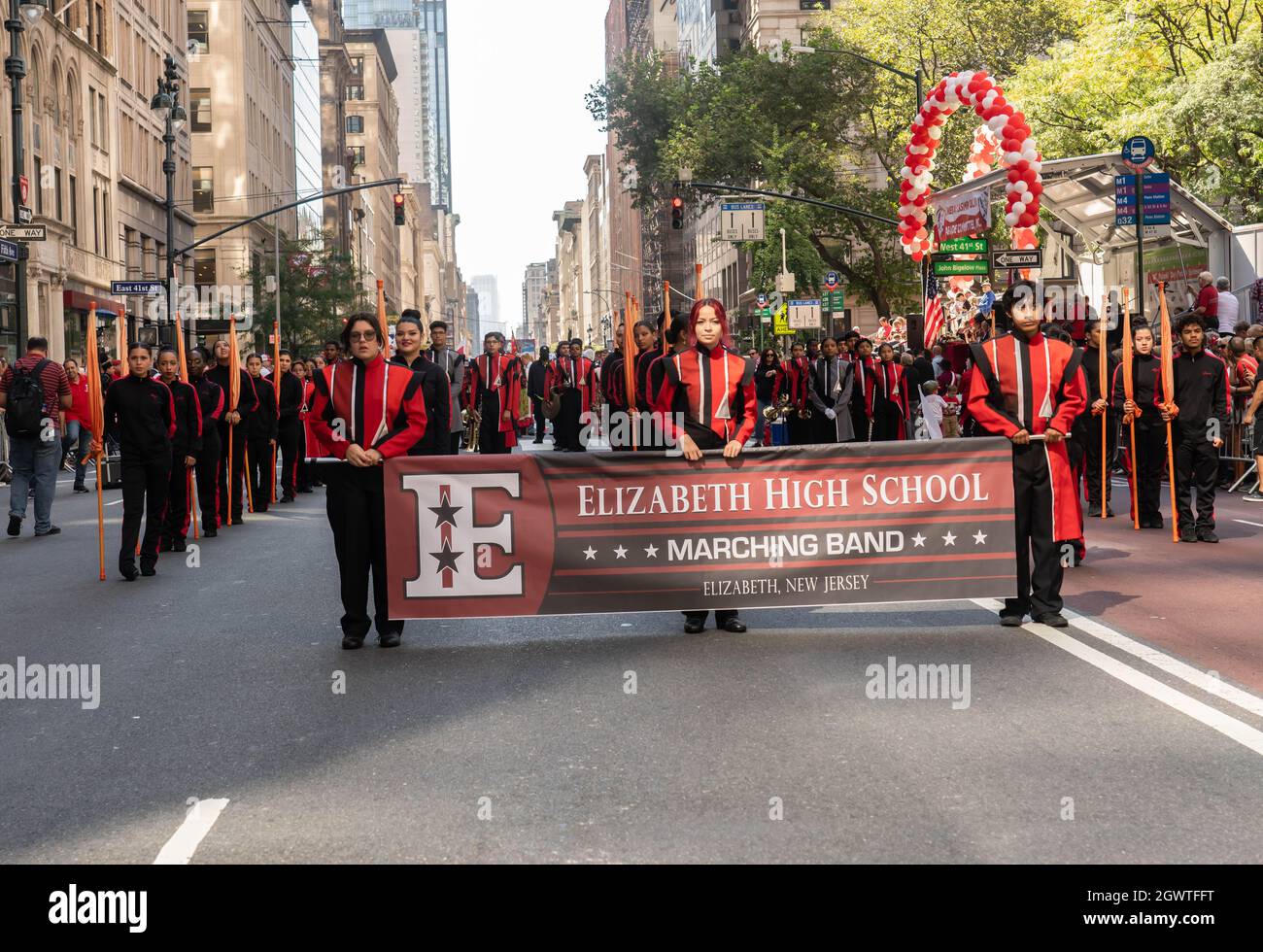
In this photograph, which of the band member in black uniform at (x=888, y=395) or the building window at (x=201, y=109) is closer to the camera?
the band member in black uniform at (x=888, y=395)

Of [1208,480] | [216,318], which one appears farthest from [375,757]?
[216,318]

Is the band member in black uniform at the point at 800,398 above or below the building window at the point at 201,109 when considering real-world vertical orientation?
below

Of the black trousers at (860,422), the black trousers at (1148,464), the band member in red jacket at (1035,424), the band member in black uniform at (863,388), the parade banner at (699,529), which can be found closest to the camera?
the parade banner at (699,529)

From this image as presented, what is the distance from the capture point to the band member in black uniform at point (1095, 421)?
556 inches

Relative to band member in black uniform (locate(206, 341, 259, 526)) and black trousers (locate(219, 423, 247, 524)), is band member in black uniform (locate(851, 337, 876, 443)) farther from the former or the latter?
black trousers (locate(219, 423, 247, 524))

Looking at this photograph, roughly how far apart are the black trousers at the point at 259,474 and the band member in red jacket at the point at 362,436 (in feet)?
33.9

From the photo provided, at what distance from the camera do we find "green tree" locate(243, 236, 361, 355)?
209 ft

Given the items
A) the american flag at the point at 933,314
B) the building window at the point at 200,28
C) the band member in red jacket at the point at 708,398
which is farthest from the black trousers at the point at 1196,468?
the building window at the point at 200,28

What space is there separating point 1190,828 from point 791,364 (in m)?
18.4

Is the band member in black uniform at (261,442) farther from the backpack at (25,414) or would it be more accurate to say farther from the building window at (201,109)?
the building window at (201,109)

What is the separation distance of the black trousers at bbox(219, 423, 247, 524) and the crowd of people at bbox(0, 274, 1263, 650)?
4cm
